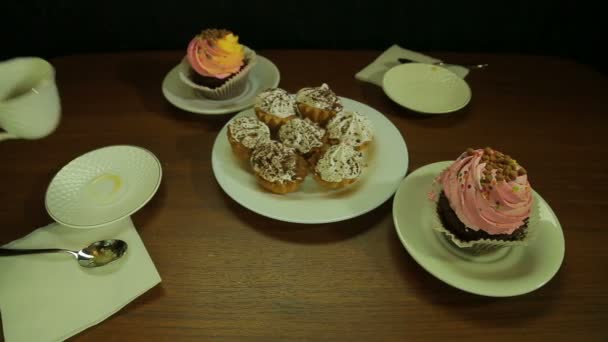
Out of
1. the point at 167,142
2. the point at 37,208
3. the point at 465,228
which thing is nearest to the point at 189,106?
the point at 167,142

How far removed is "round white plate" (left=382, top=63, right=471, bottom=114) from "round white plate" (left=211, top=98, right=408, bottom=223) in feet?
0.79

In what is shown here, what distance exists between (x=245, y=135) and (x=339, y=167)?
0.35 meters

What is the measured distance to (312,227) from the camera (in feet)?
3.87

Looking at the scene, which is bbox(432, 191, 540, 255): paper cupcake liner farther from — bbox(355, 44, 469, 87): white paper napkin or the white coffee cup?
the white coffee cup

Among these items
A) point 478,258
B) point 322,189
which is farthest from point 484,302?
point 322,189

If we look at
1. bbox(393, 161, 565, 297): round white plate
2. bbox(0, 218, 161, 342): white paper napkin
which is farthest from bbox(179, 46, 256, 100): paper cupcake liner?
bbox(393, 161, 565, 297): round white plate

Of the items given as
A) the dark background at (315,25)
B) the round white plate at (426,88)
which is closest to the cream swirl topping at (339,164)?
the round white plate at (426,88)

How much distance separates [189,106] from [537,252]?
4.27 ft

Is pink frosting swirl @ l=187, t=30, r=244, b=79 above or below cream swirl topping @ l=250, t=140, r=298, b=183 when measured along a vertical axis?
above

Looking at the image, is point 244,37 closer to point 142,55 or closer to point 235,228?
point 142,55

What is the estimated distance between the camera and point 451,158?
1.40 meters

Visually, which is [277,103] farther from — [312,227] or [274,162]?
[312,227]

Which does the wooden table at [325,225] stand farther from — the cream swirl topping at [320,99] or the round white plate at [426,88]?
the cream swirl topping at [320,99]

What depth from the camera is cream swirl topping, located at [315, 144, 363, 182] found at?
123 centimetres
